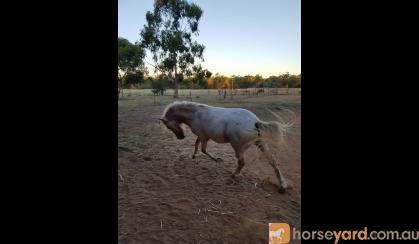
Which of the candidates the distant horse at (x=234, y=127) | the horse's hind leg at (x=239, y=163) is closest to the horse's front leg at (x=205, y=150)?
the distant horse at (x=234, y=127)

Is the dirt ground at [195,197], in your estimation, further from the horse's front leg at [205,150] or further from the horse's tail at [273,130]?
the horse's tail at [273,130]

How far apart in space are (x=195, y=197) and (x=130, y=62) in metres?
16.9

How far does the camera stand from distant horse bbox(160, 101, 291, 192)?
4062mm

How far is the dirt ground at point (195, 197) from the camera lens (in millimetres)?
2828

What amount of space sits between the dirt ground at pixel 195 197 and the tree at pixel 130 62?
14105 mm

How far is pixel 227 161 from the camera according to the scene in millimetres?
5055

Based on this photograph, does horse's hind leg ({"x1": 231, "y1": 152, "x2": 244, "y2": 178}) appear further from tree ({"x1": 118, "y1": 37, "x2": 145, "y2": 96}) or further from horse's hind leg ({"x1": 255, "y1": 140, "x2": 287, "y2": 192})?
tree ({"x1": 118, "y1": 37, "x2": 145, "y2": 96})

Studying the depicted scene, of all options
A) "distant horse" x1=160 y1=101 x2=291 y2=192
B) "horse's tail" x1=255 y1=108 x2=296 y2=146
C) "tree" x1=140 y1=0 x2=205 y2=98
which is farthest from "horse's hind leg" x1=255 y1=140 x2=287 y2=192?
"tree" x1=140 y1=0 x2=205 y2=98
